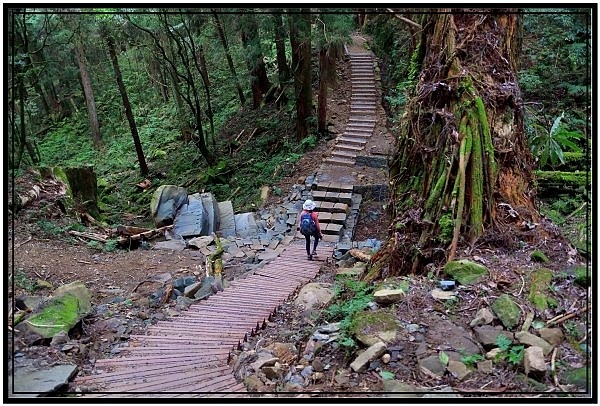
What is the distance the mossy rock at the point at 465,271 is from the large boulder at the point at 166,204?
31.2ft

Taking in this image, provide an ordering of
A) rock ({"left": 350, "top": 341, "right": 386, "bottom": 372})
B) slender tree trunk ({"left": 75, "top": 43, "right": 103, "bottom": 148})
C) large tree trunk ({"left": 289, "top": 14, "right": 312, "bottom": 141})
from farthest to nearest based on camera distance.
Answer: slender tree trunk ({"left": 75, "top": 43, "right": 103, "bottom": 148}), large tree trunk ({"left": 289, "top": 14, "right": 312, "bottom": 141}), rock ({"left": 350, "top": 341, "right": 386, "bottom": 372})

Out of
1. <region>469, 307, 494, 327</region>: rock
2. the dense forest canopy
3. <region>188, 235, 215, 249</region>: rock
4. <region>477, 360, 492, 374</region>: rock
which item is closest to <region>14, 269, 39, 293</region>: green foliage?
the dense forest canopy

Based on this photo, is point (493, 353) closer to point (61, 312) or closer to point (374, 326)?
point (374, 326)

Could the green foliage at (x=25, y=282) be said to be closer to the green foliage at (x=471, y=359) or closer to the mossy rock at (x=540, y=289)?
the green foliage at (x=471, y=359)

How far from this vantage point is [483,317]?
4277 millimetres

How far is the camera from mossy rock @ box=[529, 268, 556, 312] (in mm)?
4332

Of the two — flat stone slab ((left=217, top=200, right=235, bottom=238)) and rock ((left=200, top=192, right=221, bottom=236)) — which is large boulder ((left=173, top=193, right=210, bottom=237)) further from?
flat stone slab ((left=217, top=200, right=235, bottom=238))

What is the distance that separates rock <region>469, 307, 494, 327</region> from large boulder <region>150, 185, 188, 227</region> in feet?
33.5

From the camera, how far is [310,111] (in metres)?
16.4

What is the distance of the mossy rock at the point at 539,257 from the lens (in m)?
5.14

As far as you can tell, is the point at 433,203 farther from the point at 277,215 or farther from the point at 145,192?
the point at 145,192

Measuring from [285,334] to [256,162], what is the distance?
12.1 metres

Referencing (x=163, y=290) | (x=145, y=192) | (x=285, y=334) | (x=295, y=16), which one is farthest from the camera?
(x=145, y=192)

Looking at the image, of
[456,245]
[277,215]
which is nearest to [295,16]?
[277,215]
